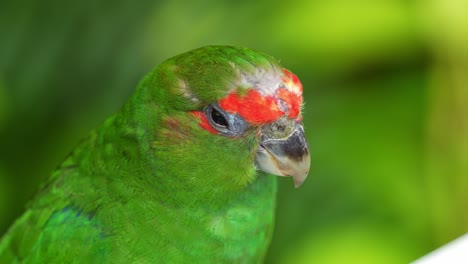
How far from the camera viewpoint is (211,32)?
6.16 feet

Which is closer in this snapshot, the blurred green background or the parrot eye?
the parrot eye

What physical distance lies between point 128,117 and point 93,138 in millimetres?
147

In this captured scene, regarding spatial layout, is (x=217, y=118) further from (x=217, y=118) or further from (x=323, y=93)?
(x=323, y=93)

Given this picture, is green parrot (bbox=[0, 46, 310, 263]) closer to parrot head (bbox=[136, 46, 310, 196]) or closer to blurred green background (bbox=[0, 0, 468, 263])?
parrot head (bbox=[136, 46, 310, 196])

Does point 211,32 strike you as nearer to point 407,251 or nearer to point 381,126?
point 381,126

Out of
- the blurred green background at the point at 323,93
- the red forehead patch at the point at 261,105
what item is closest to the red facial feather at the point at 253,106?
the red forehead patch at the point at 261,105

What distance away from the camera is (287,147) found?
47.2 inches

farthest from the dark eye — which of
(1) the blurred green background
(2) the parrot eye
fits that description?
(1) the blurred green background

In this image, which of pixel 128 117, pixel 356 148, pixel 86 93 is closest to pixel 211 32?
pixel 86 93

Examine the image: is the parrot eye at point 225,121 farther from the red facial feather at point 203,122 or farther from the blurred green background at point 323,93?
the blurred green background at point 323,93

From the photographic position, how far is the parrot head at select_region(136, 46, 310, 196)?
1.16 metres

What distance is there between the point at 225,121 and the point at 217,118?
0.05 ft

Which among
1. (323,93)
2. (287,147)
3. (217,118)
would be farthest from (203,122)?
(323,93)

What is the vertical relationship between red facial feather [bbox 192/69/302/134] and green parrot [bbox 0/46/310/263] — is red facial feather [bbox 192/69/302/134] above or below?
above
